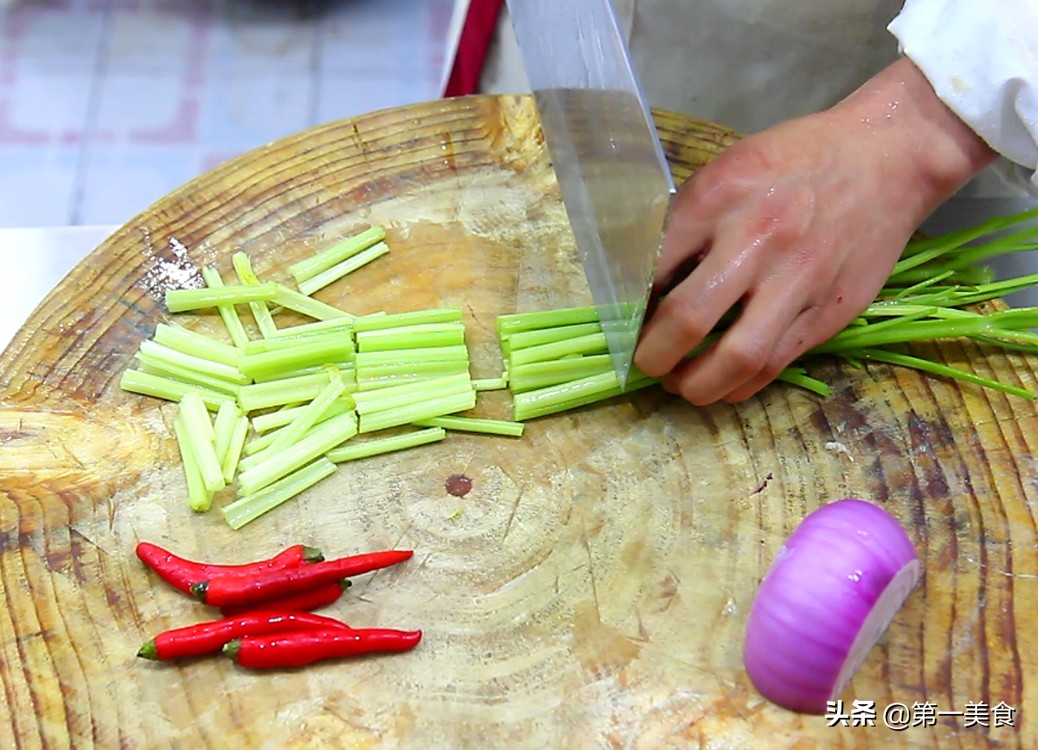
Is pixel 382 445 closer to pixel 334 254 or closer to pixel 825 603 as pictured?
pixel 334 254

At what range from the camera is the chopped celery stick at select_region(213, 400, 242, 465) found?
5.25 feet

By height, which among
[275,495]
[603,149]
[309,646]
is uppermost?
[603,149]

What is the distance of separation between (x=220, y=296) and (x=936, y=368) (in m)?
1.24

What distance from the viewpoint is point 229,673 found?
1.38 meters

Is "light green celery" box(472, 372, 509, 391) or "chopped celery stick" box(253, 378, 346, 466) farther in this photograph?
"light green celery" box(472, 372, 509, 391)

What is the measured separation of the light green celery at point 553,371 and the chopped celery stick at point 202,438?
20.0 inches

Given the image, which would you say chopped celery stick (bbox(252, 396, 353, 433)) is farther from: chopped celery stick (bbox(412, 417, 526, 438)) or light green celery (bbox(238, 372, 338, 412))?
chopped celery stick (bbox(412, 417, 526, 438))

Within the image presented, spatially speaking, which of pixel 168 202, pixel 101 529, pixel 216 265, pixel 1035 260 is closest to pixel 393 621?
pixel 101 529

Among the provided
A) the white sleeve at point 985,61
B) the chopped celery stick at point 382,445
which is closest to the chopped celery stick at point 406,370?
the chopped celery stick at point 382,445

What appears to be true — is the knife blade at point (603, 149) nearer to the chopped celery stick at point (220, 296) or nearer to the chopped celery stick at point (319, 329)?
the chopped celery stick at point (319, 329)

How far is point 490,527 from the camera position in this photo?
1.54 m

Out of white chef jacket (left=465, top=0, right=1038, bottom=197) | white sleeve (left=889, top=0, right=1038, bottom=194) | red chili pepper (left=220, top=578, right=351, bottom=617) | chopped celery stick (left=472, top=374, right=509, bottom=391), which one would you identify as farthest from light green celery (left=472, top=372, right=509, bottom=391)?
white sleeve (left=889, top=0, right=1038, bottom=194)

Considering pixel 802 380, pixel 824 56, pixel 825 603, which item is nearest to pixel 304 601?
pixel 825 603

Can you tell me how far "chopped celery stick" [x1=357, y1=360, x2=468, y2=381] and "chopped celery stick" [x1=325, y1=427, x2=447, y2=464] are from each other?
12 centimetres
